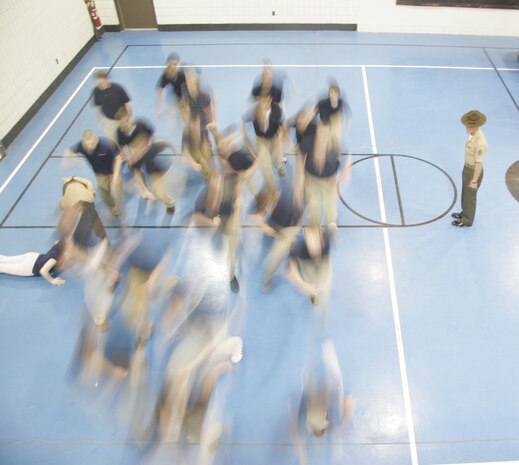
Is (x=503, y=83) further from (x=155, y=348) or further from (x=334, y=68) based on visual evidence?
(x=155, y=348)

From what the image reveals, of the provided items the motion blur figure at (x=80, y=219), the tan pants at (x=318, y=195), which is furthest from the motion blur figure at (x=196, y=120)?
the tan pants at (x=318, y=195)

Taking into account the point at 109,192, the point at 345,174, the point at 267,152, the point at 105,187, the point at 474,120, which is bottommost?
the point at 345,174

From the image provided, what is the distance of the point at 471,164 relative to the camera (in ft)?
20.8

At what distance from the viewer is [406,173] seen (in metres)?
7.98

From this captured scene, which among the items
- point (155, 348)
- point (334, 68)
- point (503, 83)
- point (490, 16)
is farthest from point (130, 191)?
point (490, 16)

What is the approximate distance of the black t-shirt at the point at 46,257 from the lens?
6297mm

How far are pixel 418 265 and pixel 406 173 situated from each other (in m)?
2.15

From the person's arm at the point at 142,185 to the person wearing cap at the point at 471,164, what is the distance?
4.70m

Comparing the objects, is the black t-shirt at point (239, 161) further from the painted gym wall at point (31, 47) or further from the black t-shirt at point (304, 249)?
the painted gym wall at point (31, 47)

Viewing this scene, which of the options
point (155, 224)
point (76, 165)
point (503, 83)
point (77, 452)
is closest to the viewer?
point (77, 452)

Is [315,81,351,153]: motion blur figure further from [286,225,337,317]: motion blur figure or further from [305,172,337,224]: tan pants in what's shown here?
[286,225,337,317]: motion blur figure

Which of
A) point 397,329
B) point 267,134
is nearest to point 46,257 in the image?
point 267,134

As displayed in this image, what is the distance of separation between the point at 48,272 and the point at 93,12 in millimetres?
9224

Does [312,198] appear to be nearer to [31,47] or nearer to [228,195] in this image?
[228,195]
